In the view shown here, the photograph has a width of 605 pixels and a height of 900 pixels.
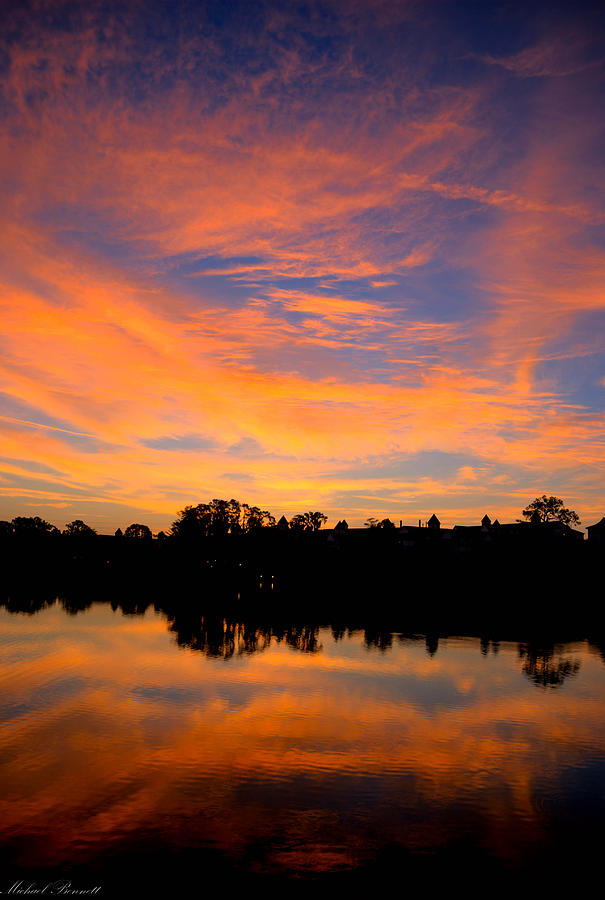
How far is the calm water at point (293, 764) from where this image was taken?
13.1m

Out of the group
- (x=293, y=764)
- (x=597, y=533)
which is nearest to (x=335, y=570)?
(x=597, y=533)

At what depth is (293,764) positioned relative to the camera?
60.4ft

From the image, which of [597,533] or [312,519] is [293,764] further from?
[312,519]

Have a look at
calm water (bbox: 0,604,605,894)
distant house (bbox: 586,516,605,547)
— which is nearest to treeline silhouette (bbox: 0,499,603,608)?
distant house (bbox: 586,516,605,547)

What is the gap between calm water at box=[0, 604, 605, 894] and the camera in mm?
13094

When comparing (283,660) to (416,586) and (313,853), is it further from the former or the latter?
(416,586)

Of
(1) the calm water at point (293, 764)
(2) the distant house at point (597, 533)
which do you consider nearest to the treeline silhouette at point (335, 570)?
(2) the distant house at point (597, 533)

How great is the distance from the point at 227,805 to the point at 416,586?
230 feet

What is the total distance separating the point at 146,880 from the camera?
38.5 feet

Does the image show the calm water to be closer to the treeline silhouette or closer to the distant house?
the treeline silhouette

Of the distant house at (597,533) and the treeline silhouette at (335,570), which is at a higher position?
the distant house at (597,533)

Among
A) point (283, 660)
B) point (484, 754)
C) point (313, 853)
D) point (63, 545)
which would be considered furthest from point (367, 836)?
point (63, 545)

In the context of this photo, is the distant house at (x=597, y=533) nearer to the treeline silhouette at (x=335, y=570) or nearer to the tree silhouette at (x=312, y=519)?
the treeline silhouette at (x=335, y=570)

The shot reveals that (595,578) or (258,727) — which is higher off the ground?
(595,578)
